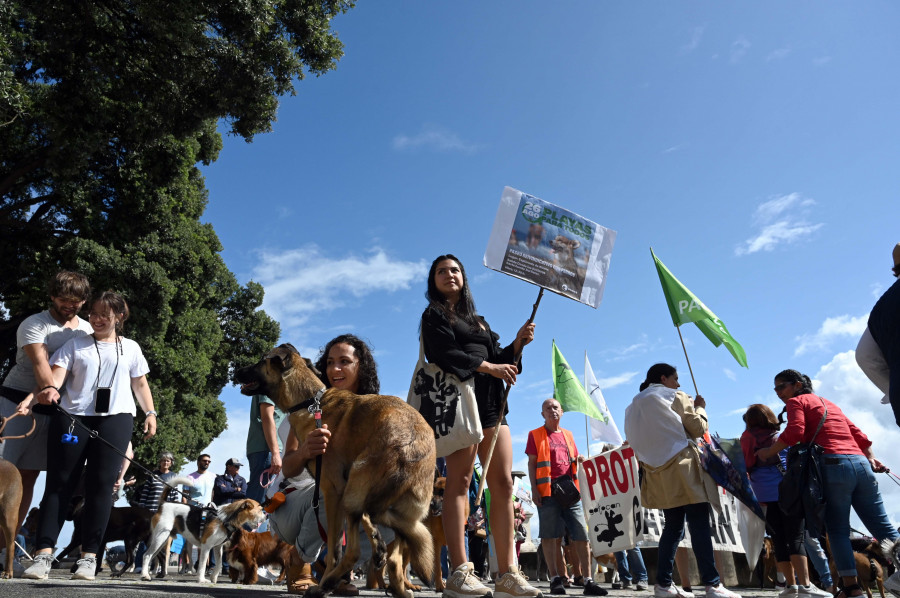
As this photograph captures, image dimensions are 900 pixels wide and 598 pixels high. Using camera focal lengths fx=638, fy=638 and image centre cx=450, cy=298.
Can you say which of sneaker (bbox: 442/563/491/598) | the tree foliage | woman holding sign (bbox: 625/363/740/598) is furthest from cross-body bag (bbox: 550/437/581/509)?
the tree foliage

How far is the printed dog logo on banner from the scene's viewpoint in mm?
4008

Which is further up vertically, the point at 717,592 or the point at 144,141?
the point at 144,141

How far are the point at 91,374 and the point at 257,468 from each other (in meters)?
2.87

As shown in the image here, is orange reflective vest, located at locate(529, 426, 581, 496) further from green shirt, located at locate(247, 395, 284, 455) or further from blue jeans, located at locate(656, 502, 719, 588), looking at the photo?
green shirt, located at locate(247, 395, 284, 455)

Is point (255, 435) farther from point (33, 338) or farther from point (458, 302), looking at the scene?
point (458, 302)

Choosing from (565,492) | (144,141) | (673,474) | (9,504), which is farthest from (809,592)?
(144,141)

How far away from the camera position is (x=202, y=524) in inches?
371

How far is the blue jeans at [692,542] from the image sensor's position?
5086 mm

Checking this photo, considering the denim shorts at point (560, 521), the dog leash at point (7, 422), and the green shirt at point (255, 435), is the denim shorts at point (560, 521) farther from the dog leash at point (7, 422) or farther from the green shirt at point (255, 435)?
the dog leash at point (7, 422)

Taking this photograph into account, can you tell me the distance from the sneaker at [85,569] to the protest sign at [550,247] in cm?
363

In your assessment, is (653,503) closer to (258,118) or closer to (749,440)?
(749,440)

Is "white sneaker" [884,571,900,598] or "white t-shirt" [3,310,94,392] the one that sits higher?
"white t-shirt" [3,310,94,392]

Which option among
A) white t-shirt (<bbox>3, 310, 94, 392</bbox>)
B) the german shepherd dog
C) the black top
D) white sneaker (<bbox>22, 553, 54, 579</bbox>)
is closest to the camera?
the german shepherd dog

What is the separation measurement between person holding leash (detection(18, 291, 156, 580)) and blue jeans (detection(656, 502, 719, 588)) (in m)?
4.26
